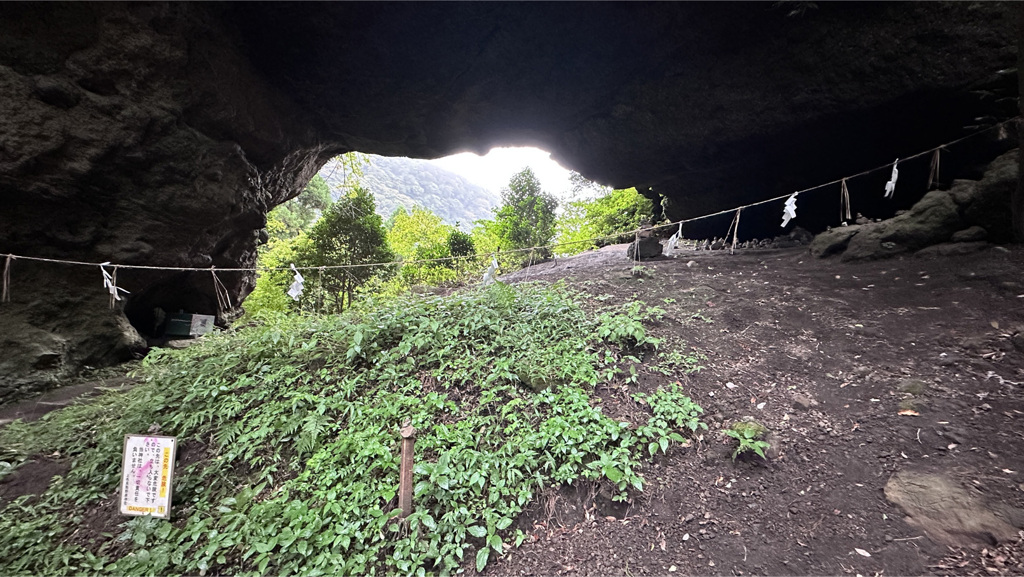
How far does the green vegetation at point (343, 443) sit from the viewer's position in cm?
260

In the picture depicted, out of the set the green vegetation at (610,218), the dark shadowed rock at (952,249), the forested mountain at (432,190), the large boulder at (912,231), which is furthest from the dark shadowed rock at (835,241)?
the forested mountain at (432,190)

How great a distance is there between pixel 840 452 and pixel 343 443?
14.1 feet

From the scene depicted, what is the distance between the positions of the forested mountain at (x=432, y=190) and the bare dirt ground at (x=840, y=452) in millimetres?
99721

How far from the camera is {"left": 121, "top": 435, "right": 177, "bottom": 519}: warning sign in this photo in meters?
2.78

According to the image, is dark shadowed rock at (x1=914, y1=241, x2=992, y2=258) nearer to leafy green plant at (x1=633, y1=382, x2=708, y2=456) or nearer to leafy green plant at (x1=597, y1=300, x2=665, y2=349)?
leafy green plant at (x1=597, y1=300, x2=665, y2=349)

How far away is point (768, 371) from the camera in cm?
409

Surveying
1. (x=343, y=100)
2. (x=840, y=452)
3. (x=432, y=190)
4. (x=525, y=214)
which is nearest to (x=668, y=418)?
(x=840, y=452)

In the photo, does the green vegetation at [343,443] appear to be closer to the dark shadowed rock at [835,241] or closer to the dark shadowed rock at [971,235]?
the dark shadowed rock at [835,241]

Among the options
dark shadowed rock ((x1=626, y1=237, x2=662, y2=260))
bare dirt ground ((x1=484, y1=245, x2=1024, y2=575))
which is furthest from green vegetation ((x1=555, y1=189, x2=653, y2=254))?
bare dirt ground ((x1=484, y1=245, x2=1024, y2=575))

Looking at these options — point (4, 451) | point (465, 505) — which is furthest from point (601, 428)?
point (4, 451)

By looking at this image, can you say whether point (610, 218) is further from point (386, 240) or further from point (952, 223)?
point (952, 223)

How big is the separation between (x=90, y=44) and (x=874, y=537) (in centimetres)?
943

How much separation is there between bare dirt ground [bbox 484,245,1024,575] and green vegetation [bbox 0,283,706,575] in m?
0.32

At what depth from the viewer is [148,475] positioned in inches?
110
